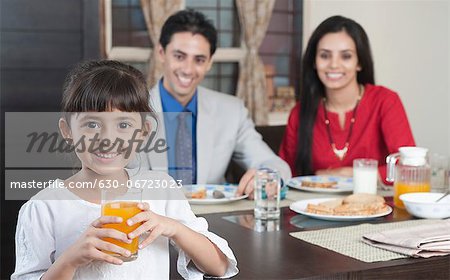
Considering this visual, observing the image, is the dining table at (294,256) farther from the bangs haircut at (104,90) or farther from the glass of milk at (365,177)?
the bangs haircut at (104,90)

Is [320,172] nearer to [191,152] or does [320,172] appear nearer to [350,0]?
[191,152]

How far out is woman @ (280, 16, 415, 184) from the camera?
2.98m

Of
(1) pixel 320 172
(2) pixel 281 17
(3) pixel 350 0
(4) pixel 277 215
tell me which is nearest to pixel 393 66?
(3) pixel 350 0

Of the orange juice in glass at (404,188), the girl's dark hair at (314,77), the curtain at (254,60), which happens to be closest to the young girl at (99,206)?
the orange juice in glass at (404,188)

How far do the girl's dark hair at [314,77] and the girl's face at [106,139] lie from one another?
1.70 meters

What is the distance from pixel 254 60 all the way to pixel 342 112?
4.35ft

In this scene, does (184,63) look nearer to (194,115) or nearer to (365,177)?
(194,115)

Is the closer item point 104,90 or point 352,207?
point 104,90

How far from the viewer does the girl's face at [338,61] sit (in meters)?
3.00

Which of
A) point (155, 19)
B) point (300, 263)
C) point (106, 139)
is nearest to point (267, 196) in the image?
point (300, 263)

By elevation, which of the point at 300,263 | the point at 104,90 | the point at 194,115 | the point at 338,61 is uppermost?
the point at 338,61

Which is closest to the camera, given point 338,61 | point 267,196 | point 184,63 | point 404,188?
point 267,196

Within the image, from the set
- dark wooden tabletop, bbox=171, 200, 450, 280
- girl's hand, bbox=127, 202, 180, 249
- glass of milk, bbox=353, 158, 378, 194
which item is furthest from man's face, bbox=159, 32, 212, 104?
girl's hand, bbox=127, 202, 180, 249

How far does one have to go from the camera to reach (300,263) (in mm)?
1546
